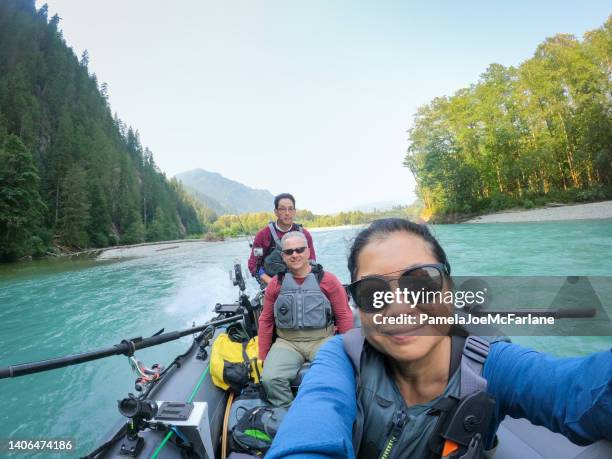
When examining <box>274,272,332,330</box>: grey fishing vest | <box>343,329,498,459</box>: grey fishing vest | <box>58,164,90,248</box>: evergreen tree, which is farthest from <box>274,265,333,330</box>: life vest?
<box>58,164,90,248</box>: evergreen tree

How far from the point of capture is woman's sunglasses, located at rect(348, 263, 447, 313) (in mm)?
1121

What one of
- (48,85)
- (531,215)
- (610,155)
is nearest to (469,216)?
(531,215)

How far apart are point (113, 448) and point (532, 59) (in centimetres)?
3906

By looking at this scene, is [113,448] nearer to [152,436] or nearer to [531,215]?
[152,436]

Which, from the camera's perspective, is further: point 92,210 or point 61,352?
point 92,210

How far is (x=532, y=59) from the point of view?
29.0m

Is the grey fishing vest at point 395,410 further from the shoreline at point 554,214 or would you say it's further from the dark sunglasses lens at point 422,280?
the shoreline at point 554,214

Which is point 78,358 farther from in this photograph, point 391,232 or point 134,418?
point 391,232

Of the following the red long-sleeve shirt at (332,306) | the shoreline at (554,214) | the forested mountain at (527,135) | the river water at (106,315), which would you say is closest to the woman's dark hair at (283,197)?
the river water at (106,315)

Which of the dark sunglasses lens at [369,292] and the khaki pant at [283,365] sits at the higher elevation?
the dark sunglasses lens at [369,292]

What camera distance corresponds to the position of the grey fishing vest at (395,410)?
1.03m

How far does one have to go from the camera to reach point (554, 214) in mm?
22844

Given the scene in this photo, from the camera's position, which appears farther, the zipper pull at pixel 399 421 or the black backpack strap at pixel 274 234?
the black backpack strap at pixel 274 234

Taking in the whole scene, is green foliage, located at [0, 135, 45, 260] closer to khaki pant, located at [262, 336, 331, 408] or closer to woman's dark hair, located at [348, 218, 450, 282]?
khaki pant, located at [262, 336, 331, 408]
